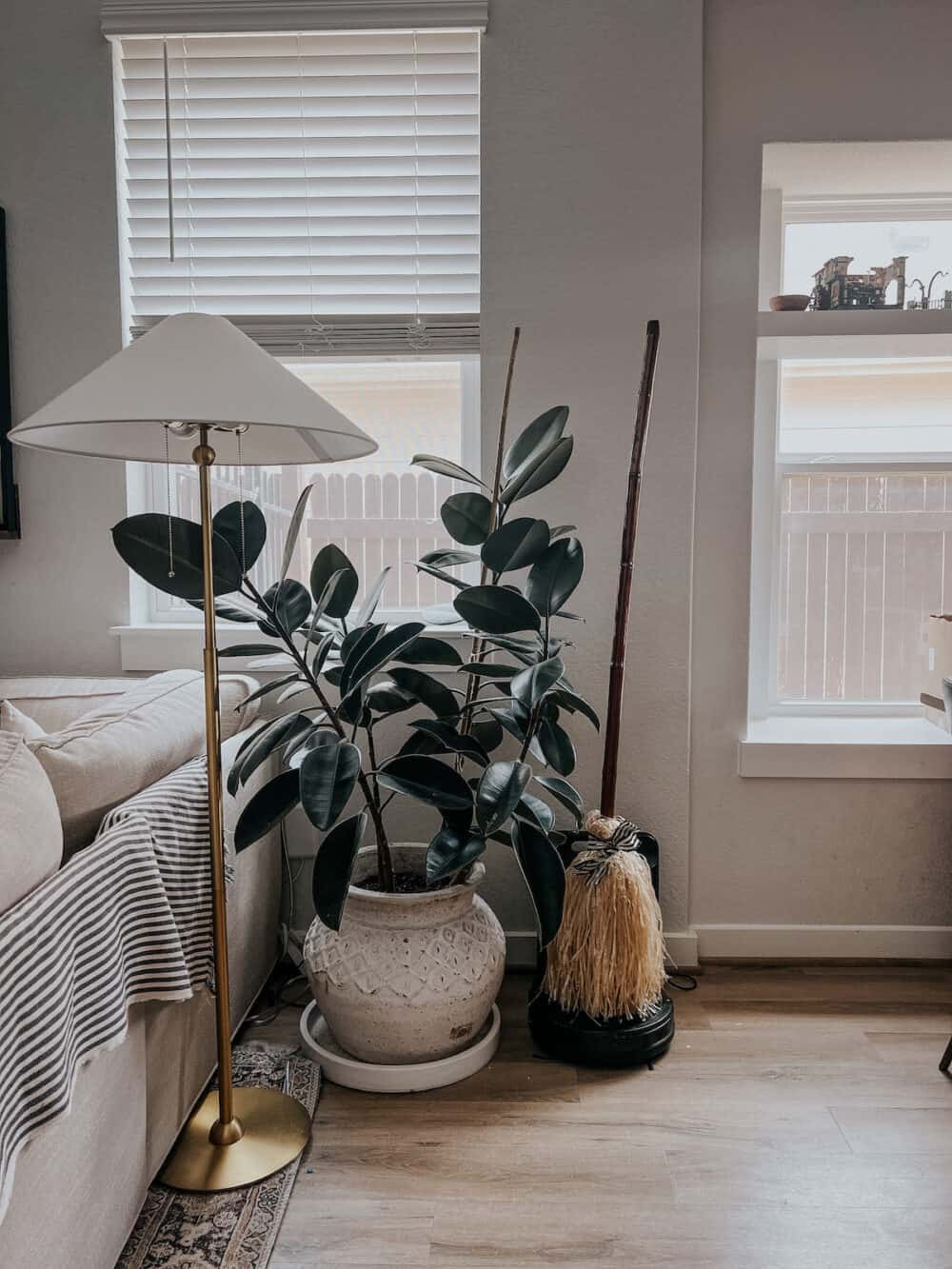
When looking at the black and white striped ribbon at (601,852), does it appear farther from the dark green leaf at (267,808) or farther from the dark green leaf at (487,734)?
the dark green leaf at (267,808)

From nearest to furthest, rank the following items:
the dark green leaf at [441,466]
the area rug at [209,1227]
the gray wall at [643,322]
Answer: the area rug at [209,1227]
the dark green leaf at [441,466]
the gray wall at [643,322]

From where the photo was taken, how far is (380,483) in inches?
99.9

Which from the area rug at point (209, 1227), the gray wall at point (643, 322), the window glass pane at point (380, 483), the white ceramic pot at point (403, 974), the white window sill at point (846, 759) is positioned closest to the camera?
the area rug at point (209, 1227)

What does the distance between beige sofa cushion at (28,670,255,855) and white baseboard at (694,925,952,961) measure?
141 centimetres

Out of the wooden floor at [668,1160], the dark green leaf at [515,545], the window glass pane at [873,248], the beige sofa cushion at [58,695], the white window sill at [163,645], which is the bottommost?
the wooden floor at [668,1160]

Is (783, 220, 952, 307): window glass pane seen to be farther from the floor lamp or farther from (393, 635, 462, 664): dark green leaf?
the floor lamp

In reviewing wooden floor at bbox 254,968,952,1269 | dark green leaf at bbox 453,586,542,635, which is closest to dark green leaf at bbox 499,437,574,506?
dark green leaf at bbox 453,586,542,635

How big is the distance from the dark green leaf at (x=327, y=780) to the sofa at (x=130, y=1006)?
0.95ft

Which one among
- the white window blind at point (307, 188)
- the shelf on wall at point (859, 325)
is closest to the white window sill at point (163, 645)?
the white window blind at point (307, 188)

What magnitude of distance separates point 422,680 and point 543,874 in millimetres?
468

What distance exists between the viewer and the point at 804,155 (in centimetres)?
235

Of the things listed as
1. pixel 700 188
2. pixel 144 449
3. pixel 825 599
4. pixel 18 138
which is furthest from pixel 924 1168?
pixel 18 138

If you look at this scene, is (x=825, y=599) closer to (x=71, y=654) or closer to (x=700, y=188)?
(x=700, y=188)

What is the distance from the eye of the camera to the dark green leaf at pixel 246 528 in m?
1.68
